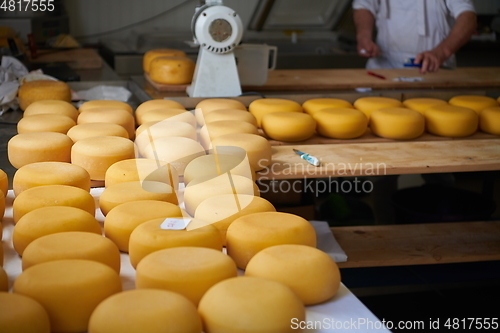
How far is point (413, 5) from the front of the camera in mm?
3426

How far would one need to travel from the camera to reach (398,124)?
1979 millimetres

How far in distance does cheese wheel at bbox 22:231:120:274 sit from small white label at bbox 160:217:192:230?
0.38 ft

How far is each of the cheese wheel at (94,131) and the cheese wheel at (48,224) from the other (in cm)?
61

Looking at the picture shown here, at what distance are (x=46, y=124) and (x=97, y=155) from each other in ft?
1.25

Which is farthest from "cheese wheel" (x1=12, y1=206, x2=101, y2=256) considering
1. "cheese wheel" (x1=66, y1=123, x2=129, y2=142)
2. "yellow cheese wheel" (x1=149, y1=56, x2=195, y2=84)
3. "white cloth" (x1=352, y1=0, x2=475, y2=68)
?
"white cloth" (x1=352, y1=0, x2=475, y2=68)

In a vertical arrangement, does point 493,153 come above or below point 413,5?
below

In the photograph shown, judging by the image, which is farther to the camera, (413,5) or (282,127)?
(413,5)

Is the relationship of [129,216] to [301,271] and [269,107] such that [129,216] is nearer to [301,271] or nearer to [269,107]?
[301,271]

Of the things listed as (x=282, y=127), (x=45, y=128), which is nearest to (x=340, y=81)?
(x=282, y=127)

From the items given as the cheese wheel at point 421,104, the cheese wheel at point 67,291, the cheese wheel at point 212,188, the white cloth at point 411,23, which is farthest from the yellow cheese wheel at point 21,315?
the white cloth at point 411,23

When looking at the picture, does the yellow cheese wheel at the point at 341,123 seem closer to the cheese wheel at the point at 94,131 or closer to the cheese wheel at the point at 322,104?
the cheese wheel at the point at 322,104

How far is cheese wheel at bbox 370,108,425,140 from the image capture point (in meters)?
1.98

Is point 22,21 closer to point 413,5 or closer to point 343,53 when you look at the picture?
point 343,53

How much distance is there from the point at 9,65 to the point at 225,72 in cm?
121
